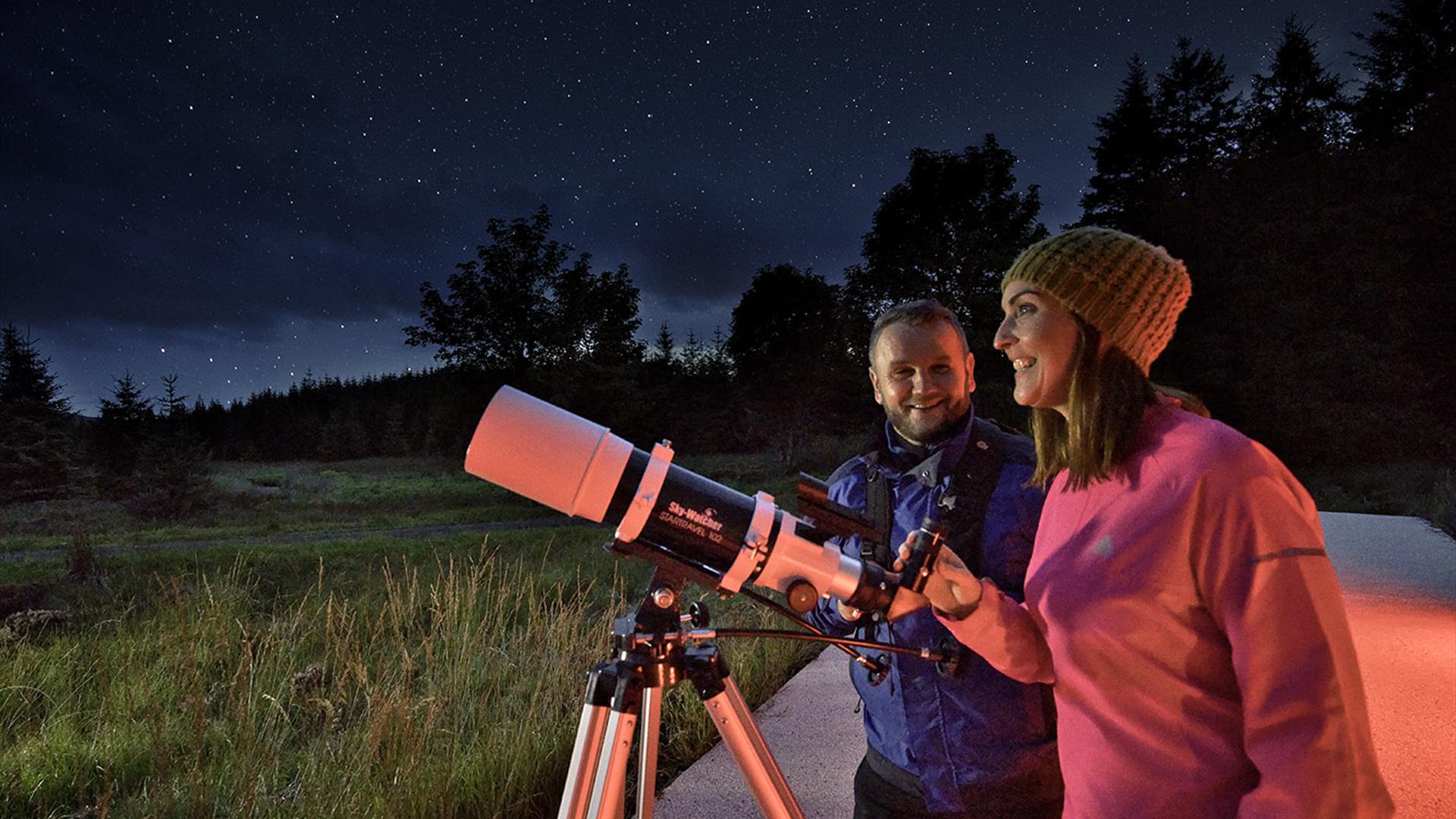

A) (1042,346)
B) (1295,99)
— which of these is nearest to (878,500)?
(1042,346)

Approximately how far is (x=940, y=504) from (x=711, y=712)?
2.78 ft

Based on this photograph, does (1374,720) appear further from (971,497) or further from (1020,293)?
(1020,293)

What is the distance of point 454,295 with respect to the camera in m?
25.5

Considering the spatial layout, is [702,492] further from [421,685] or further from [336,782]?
[421,685]

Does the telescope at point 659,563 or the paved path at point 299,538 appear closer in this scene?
the telescope at point 659,563

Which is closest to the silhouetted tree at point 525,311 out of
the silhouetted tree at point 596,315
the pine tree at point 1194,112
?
the silhouetted tree at point 596,315

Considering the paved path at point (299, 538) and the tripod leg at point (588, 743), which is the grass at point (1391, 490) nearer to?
the tripod leg at point (588, 743)

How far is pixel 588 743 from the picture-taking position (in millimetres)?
1347

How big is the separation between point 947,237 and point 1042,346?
21.4 meters

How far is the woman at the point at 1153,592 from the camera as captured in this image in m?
1.07

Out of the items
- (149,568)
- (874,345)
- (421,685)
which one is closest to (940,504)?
(874,345)

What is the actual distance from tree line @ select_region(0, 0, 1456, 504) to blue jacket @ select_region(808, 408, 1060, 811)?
18.1 metres

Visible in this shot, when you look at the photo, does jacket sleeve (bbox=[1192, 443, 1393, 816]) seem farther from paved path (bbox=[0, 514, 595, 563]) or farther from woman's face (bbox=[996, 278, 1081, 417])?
paved path (bbox=[0, 514, 595, 563])

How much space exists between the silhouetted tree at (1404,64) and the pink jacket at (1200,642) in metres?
34.1
